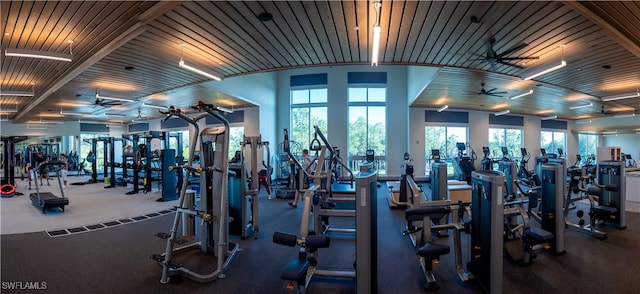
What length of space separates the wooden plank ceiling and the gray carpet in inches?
128

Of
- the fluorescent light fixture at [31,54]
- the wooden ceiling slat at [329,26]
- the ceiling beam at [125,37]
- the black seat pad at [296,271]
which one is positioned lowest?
the black seat pad at [296,271]

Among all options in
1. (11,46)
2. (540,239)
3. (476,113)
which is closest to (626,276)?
(540,239)

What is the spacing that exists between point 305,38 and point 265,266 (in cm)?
355

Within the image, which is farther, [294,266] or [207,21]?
[207,21]

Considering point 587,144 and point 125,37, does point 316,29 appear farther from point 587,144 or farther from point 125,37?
point 587,144

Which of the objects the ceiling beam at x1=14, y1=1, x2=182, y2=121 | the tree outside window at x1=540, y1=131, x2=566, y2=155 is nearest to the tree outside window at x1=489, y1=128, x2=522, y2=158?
the tree outside window at x1=540, y1=131, x2=566, y2=155

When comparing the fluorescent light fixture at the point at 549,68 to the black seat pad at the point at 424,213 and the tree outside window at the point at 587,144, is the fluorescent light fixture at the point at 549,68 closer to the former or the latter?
the black seat pad at the point at 424,213

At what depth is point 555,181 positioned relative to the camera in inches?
148

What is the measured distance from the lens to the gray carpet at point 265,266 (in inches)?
114

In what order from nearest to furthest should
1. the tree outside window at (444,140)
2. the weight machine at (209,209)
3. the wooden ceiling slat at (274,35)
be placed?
the weight machine at (209,209), the wooden ceiling slat at (274,35), the tree outside window at (444,140)

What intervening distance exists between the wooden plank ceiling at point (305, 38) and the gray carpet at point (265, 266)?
10.6 ft

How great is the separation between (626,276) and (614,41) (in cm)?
388

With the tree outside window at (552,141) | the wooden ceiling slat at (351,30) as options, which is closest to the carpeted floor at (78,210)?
the wooden ceiling slat at (351,30)

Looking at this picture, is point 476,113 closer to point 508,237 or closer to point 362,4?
point 508,237
